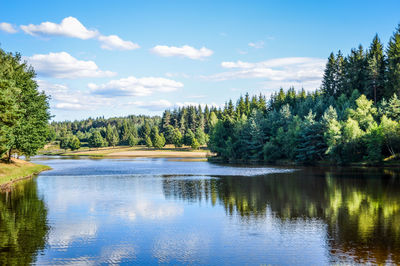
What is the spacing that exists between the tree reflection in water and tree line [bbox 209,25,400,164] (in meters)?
31.9

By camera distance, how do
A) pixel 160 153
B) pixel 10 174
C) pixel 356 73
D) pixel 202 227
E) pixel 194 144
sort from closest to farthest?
pixel 202 227 → pixel 10 174 → pixel 356 73 → pixel 160 153 → pixel 194 144

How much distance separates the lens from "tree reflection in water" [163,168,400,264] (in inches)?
813

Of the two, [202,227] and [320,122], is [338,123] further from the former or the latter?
[202,227]

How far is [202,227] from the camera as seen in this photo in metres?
26.1

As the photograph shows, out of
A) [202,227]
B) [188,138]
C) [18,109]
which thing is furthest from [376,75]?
[188,138]

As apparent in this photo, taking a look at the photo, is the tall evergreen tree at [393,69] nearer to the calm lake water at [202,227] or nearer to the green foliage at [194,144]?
the calm lake water at [202,227]

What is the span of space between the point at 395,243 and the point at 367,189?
25.4m

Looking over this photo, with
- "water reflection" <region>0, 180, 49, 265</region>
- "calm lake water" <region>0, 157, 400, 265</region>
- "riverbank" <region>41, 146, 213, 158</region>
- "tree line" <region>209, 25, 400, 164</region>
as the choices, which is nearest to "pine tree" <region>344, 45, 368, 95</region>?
"tree line" <region>209, 25, 400, 164</region>

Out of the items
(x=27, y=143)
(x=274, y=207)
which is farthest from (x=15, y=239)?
(x=27, y=143)

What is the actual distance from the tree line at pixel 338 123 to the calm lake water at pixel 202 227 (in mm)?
42755

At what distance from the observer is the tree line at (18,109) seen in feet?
150

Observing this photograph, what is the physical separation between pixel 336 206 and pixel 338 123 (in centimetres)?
5922

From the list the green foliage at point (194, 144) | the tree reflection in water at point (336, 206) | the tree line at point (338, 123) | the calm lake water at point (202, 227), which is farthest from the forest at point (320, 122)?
the green foliage at point (194, 144)

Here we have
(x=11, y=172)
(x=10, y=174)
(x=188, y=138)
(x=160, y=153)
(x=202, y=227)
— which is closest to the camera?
(x=202, y=227)
